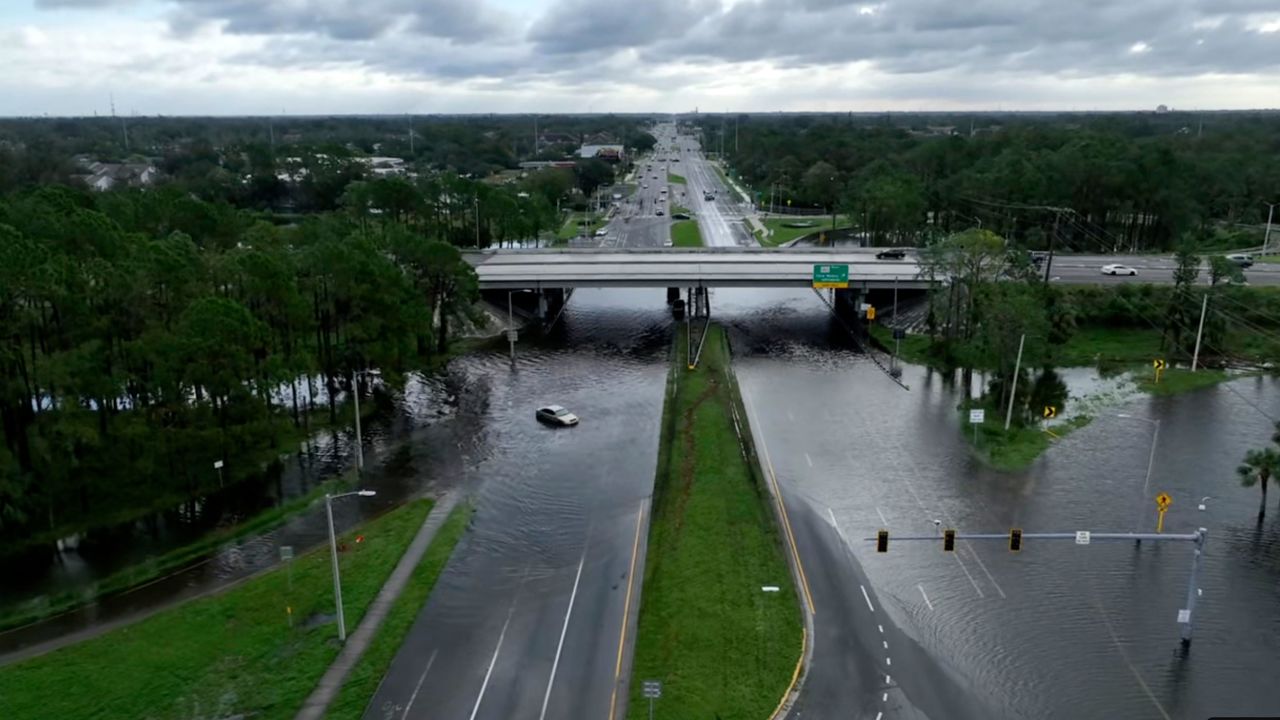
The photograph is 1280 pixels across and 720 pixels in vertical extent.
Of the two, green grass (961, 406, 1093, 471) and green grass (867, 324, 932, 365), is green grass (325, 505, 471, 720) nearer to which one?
green grass (961, 406, 1093, 471)

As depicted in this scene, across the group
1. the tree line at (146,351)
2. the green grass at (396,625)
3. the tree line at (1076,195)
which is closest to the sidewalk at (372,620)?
the green grass at (396,625)

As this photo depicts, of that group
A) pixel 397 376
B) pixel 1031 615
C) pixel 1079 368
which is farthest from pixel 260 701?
pixel 1079 368

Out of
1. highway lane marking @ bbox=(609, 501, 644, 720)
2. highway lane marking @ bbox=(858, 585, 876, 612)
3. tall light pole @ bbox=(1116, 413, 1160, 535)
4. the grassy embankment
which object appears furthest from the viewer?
tall light pole @ bbox=(1116, 413, 1160, 535)

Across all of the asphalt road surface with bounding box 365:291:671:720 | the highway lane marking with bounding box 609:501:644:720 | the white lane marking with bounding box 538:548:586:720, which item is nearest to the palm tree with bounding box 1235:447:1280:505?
the asphalt road surface with bounding box 365:291:671:720

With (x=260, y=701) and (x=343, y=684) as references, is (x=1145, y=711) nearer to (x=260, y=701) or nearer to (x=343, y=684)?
(x=343, y=684)

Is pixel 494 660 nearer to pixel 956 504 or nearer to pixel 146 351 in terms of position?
pixel 956 504

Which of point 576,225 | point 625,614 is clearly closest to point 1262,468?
point 625,614
